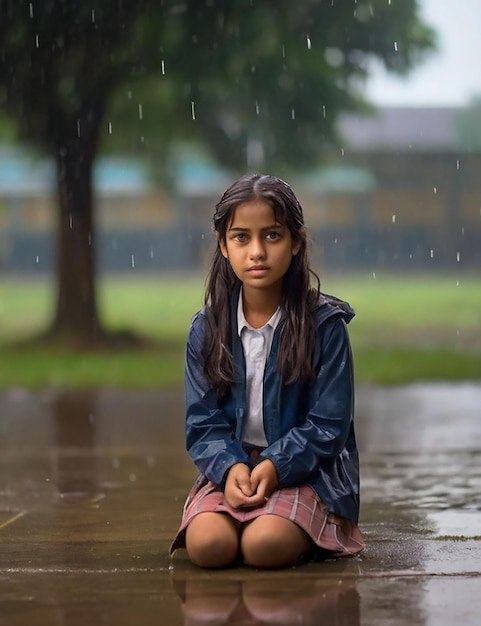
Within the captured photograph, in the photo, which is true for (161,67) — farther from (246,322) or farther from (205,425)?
(205,425)

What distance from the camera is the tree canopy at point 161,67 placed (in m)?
13.2

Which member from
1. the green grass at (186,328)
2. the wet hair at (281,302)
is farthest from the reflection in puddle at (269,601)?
the green grass at (186,328)

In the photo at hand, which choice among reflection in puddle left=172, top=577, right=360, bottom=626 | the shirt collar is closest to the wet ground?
reflection in puddle left=172, top=577, right=360, bottom=626

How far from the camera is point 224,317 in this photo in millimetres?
3576

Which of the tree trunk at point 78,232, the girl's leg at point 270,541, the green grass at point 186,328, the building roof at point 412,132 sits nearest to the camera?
the girl's leg at point 270,541

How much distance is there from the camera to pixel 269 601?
2.99 m

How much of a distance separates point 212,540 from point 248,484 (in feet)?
0.61

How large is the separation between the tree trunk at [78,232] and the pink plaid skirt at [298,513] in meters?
9.96

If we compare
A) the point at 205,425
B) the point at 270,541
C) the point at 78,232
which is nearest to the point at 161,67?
the point at 78,232

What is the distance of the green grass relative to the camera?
11.8m

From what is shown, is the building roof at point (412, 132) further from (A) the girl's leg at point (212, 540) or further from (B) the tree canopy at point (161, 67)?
(A) the girl's leg at point (212, 540)

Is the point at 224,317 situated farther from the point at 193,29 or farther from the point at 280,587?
the point at 193,29

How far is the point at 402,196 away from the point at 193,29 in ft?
30.8

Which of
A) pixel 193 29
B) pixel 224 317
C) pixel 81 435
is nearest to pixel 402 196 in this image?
pixel 193 29
